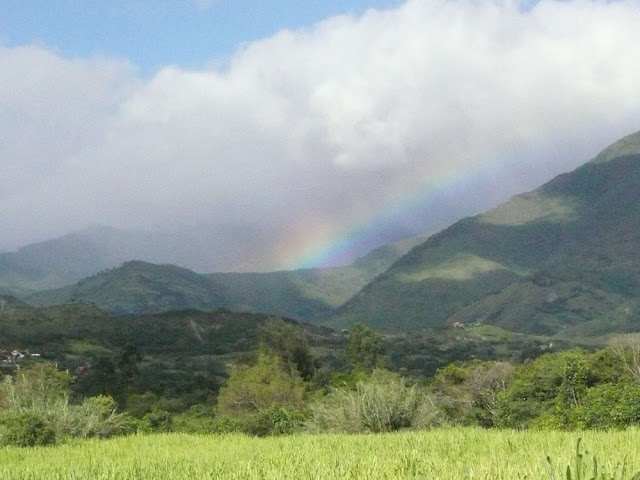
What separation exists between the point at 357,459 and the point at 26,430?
10.2 m

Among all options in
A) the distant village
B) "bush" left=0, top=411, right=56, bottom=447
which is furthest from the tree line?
the distant village

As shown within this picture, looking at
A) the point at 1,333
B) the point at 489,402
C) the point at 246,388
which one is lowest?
the point at 489,402

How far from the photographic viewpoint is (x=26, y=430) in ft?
50.7

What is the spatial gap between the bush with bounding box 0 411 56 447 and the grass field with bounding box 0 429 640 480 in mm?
2159

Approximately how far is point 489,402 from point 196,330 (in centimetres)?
11319

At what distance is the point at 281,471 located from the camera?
677cm

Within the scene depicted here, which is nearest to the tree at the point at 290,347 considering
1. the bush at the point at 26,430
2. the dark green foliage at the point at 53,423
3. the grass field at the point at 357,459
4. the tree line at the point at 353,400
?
the tree line at the point at 353,400

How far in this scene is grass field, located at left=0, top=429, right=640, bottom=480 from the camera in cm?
622

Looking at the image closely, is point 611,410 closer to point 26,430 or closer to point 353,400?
point 353,400

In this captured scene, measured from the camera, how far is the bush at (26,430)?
15375mm

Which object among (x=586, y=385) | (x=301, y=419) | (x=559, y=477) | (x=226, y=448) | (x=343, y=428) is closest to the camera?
(x=559, y=477)

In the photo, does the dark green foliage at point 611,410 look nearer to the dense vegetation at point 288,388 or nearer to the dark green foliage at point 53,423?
the dense vegetation at point 288,388

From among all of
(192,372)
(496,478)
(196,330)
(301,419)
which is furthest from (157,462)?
(196,330)

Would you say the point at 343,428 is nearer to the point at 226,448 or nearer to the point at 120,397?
the point at 226,448
